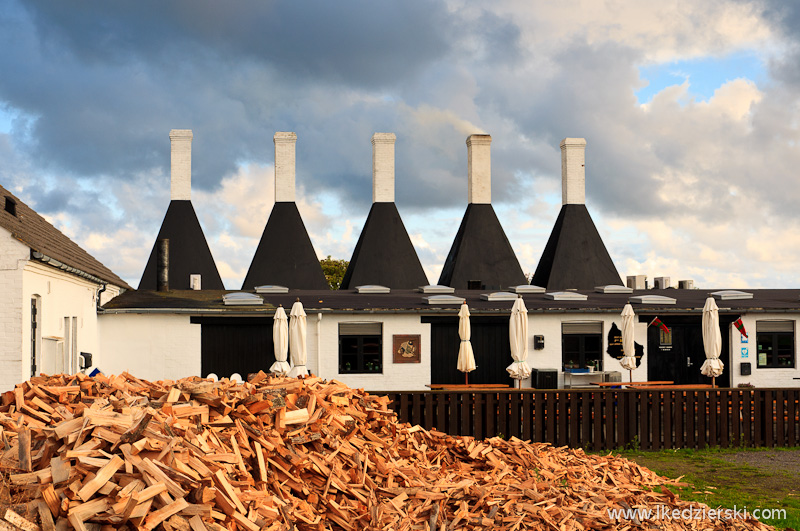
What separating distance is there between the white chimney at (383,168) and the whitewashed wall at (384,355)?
13.6m

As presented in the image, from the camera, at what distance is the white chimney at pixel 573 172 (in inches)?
1384

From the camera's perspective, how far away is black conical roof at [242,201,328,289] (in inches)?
1244

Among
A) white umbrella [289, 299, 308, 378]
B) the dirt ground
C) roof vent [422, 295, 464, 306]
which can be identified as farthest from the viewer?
roof vent [422, 295, 464, 306]

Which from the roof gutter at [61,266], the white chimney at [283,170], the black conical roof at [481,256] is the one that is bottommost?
the roof gutter at [61,266]

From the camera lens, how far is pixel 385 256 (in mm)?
32438

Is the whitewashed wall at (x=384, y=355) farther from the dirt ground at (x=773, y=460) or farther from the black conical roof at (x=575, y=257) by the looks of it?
the black conical roof at (x=575, y=257)

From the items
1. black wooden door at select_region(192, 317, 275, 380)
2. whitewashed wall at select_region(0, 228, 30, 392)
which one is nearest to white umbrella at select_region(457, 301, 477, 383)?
black wooden door at select_region(192, 317, 275, 380)

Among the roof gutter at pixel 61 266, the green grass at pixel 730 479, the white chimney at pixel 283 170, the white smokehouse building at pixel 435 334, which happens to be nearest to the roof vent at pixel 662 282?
the white smokehouse building at pixel 435 334

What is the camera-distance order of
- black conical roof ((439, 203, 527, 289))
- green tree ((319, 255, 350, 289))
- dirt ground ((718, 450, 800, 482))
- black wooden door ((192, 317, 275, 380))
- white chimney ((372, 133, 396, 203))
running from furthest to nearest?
1. green tree ((319, 255, 350, 289))
2. white chimney ((372, 133, 396, 203))
3. black conical roof ((439, 203, 527, 289))
4. black wooden door ((192, 317, 275, 380))
5. dirt ground ((718, 450, 800, 482))

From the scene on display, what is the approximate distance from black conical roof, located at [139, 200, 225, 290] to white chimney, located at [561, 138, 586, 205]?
1682 centimetres

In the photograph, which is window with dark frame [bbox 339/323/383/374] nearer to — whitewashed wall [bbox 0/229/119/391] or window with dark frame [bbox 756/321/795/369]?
whitewashed wall [bbox 0/229/119/391]

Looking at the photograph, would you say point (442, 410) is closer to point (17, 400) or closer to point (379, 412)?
point (379, 412)

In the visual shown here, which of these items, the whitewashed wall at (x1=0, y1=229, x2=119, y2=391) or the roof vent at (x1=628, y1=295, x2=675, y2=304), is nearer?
the whitewashed wall at (x1=0, y1=229, x2=119, y2=391)

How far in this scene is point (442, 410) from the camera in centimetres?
1420
